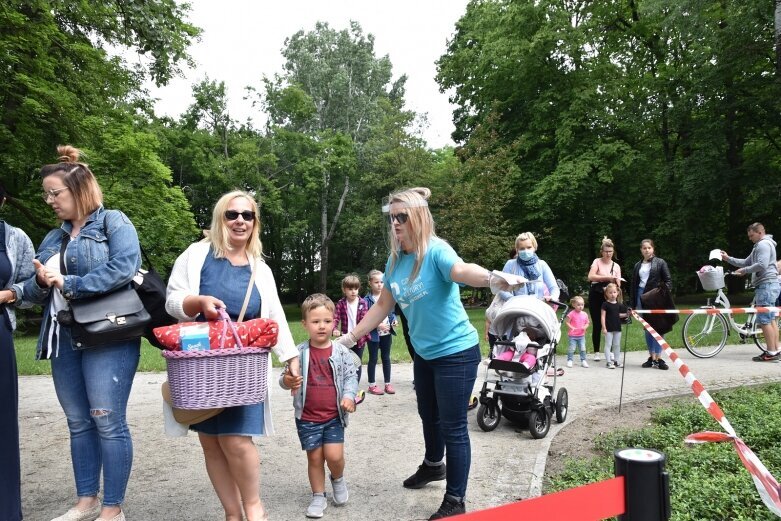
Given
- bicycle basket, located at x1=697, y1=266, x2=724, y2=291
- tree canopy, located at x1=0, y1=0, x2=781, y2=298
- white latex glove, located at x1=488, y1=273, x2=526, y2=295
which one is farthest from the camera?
tree canopy, located at x1=0, y1=0, x2=781, y2=298

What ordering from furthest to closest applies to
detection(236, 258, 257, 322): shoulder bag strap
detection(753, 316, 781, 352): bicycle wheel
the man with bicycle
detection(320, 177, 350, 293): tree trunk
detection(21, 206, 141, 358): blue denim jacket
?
detection(320, 177, 350, 293): tree trunk → detection(753, 316, 781, 352): bicycle wheel → the man with bicycle → detection(21, 206, 141, 358): blue denim jacket → detection(236, 258, 257, 322): shoulder bag strap

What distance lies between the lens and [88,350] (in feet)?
10.6

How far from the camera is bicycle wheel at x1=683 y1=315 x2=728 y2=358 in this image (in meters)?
10.5

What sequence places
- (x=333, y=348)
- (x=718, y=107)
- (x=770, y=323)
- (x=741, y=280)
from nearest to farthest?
(x=333, y=348)
(x=770, y=323)
(x=718, y=107)
(x=741, y=280)

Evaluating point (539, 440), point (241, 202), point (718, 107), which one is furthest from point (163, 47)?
point (718, 107)

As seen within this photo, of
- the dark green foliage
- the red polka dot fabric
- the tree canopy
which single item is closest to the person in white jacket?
the red polka dot fabric

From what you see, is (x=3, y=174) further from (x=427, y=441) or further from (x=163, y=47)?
(x=427, y=441)

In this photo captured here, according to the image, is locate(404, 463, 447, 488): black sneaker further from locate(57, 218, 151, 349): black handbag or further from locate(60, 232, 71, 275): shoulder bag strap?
locate(60, 232, 71, 275): shoulder bag strap

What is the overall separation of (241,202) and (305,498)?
2.11m

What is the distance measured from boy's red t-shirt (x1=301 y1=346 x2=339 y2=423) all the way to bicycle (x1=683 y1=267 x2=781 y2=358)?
8491mm

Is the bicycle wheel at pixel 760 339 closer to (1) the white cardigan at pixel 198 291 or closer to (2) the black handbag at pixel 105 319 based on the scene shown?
(1) the white cardigan at pixel 198 291

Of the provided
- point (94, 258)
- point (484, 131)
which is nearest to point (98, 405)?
point (94, 258)

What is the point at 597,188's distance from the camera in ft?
86.8

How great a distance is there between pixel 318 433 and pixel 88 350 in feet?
4.84
